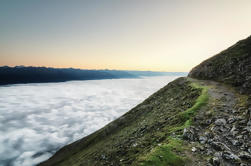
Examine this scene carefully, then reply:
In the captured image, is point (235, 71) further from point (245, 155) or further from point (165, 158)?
point (165, 158)

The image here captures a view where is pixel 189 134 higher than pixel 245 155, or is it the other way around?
pixel 189 134

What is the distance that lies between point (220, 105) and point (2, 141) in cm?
23108

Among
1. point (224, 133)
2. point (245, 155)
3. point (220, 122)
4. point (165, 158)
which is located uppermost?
point (220, 122)

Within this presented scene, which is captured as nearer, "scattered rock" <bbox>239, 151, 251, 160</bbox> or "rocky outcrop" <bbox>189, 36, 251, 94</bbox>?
"scattered rock" <bbox>239, 151, 251, 160</bbox>

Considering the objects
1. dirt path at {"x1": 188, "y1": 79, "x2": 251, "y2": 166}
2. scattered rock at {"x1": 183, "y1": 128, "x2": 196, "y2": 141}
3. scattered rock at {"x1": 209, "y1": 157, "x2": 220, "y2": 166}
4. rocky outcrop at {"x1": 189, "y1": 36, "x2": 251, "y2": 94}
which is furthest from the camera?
rocky outcrop at {"x1": 189, "y1": 36, "x2": 251, "y2": 94}

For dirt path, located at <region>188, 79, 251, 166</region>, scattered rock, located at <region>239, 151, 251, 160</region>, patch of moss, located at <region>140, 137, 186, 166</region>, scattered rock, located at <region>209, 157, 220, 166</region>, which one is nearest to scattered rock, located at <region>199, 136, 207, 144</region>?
dirt path, located at <region>188, 79, 251, 166</region>

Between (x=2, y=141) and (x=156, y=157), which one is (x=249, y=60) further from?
(x=2, y=141)

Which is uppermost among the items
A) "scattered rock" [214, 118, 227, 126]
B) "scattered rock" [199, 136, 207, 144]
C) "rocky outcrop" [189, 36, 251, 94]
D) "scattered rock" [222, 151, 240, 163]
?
"rocky outcrop" [189, 36, 251, 94]

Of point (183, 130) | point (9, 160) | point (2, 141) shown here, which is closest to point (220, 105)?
point (183, 130)

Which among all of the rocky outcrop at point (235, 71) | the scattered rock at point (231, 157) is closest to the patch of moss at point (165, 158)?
the scattered rock at point (231, 157)

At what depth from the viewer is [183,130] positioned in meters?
11.8

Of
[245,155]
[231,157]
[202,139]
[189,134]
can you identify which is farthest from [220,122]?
[231,157]

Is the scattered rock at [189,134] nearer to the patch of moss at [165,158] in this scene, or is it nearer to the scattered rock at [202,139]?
the scattered rock at [202,139]

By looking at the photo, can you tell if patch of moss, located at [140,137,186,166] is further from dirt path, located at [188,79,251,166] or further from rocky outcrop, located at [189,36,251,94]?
rocky outcrop, located at [189,36,251,94]
